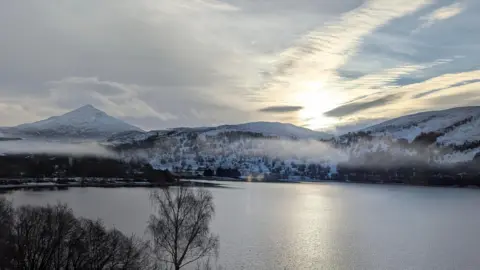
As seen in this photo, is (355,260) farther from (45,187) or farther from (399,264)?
(45,187)

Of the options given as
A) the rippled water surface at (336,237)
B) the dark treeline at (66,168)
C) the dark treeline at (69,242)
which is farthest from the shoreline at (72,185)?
the dark treeline at (69,242)

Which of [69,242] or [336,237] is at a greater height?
[69,242]

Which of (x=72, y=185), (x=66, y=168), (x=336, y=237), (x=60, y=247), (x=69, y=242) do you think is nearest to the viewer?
(x=69, y=242)

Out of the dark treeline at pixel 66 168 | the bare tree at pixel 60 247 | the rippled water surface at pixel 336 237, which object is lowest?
the rippled water surface at pixel 336 237

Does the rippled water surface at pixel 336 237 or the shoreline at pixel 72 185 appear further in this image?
the shoreline at pixel 72 185

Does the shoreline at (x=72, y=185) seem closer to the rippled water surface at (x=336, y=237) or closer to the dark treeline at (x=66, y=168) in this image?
the dark treeline at (x=66, y=168)

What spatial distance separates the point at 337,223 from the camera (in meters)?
40.0

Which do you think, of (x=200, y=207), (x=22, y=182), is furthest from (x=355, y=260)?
(x=22, y=182)

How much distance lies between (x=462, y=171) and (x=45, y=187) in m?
107

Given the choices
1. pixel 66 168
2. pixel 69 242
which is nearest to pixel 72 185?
pixel 66 168

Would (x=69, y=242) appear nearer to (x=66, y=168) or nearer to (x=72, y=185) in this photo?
(x=72, y=185)

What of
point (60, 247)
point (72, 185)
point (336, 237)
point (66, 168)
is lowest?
point (336, 237)

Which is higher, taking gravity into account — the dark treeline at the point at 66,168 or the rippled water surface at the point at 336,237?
the dark treeline at the point at 66,168

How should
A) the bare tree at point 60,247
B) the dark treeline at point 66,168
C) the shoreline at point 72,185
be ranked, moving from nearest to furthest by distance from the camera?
the bare tree at point 60,247
the shoreline at point 72,185
the dark treeline at point 66,168
